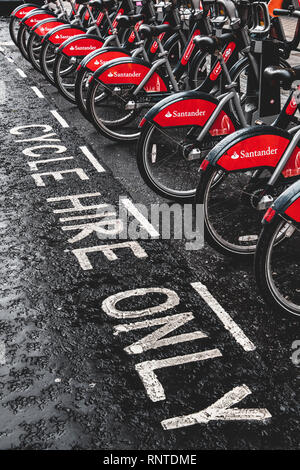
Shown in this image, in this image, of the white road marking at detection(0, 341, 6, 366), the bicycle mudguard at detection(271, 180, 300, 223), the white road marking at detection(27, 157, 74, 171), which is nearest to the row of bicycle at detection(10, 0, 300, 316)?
the bicycle mudguard at detection(271, 180, 300, 223)

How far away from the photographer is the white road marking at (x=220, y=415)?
110 inches

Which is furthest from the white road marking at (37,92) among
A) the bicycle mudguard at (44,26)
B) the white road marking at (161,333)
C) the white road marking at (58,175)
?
the white road marking at (161,333)

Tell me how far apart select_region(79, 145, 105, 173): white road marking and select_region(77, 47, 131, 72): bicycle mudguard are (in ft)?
3.16

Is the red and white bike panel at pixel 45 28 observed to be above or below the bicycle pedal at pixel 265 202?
below

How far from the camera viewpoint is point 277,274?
403 centimetres

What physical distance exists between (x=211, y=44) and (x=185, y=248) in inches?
74.1

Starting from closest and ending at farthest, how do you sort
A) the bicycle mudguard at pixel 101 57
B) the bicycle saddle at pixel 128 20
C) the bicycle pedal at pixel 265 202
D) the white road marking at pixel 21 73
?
the bicycle pedal at pixel 265 202, the bicycle mudguard at pixel 101 57, the bicycle saddle at pixel 128 20, the white road marking at pixel 21 73

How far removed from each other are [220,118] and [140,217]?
1059mm

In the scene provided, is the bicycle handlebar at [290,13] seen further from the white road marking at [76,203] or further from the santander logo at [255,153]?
the white road marking at [76,203]

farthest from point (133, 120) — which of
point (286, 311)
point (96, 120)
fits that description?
point (286, 311)

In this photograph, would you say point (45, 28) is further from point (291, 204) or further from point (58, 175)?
point (291, 204)

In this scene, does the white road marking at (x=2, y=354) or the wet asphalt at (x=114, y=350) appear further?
the white road marking at (x=2, y=354)

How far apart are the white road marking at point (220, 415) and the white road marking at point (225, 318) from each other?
0.48m
